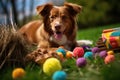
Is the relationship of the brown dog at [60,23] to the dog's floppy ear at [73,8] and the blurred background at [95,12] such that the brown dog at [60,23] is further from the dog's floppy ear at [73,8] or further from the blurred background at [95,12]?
the blurred background at [95,12]

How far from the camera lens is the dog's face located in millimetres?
5077

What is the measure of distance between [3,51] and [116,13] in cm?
1175

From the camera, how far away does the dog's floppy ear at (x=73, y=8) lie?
510 centimetres

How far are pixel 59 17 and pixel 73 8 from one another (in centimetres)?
27

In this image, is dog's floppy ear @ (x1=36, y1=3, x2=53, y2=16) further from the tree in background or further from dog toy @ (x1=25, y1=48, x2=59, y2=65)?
the tree in background

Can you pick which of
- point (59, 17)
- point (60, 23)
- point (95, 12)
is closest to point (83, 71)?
point (60, 23)

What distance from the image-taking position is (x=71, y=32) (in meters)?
5.38

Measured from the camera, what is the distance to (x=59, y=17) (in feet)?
16.9

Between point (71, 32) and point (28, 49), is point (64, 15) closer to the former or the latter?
point (71, 32)

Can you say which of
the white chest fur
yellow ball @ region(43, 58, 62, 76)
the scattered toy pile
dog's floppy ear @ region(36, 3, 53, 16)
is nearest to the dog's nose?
the white chest fur

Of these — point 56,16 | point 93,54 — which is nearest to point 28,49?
point 93,54

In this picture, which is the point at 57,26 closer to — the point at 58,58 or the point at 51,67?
the point at 58,58

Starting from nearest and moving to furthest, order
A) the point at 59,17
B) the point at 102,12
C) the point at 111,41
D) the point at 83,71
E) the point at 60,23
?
the point at 83,71, the point at 111,41, the point at 60,23, the point at 59,17, the point at 102,12

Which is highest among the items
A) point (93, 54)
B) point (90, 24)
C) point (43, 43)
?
point (93, 54)
